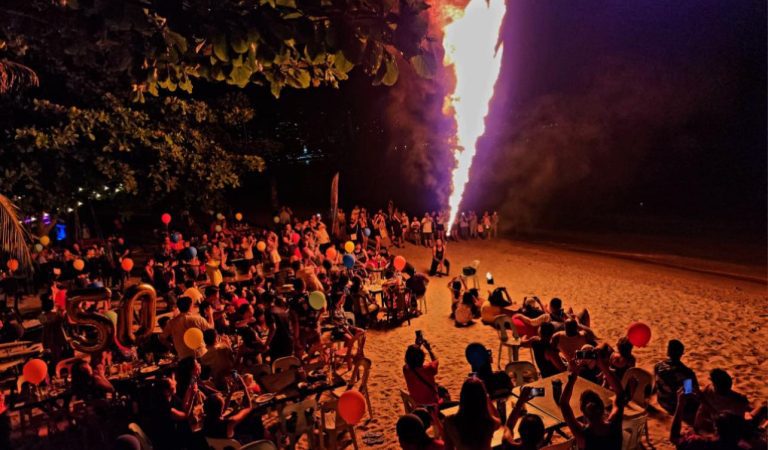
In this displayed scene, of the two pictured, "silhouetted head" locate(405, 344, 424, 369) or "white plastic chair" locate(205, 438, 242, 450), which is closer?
"white plastic chair" locate(205, 438, 242, 450)

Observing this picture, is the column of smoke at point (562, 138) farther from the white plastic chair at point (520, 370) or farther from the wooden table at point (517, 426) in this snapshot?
the wooden table at point (517, 426)

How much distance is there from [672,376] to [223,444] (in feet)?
18.4

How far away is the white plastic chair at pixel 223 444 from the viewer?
480cm

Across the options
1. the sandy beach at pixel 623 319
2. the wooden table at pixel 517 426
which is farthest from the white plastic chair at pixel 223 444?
the wooden table at pixel 517 426

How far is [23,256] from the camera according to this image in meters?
6.75

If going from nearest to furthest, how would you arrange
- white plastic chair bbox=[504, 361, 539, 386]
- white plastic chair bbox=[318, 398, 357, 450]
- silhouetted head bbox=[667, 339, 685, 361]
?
silhouetted head bbox=[667, 339, 685, 361] < white plastic chair bbox=[318, 398, 357, 450] < white plastic chair bbox=[504, 361, 539, 386]

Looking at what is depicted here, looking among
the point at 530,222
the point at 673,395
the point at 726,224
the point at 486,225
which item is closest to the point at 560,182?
the point at 530,222

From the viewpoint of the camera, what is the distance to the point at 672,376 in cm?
600

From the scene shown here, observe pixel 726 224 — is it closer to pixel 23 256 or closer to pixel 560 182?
pixel 560 182

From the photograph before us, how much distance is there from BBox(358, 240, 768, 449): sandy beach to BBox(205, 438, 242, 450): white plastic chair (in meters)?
2.16

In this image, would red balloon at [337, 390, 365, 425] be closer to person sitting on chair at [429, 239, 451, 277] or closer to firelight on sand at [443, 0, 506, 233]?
person sitting on chair at [429, 239, 451, 277]

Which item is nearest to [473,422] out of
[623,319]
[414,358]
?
[414,358]

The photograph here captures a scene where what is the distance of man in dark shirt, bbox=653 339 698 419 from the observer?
5746 mm

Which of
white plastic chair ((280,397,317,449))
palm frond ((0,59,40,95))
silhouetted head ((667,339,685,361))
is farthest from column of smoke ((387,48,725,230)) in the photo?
white plastic chair ((280,397,317,449))
